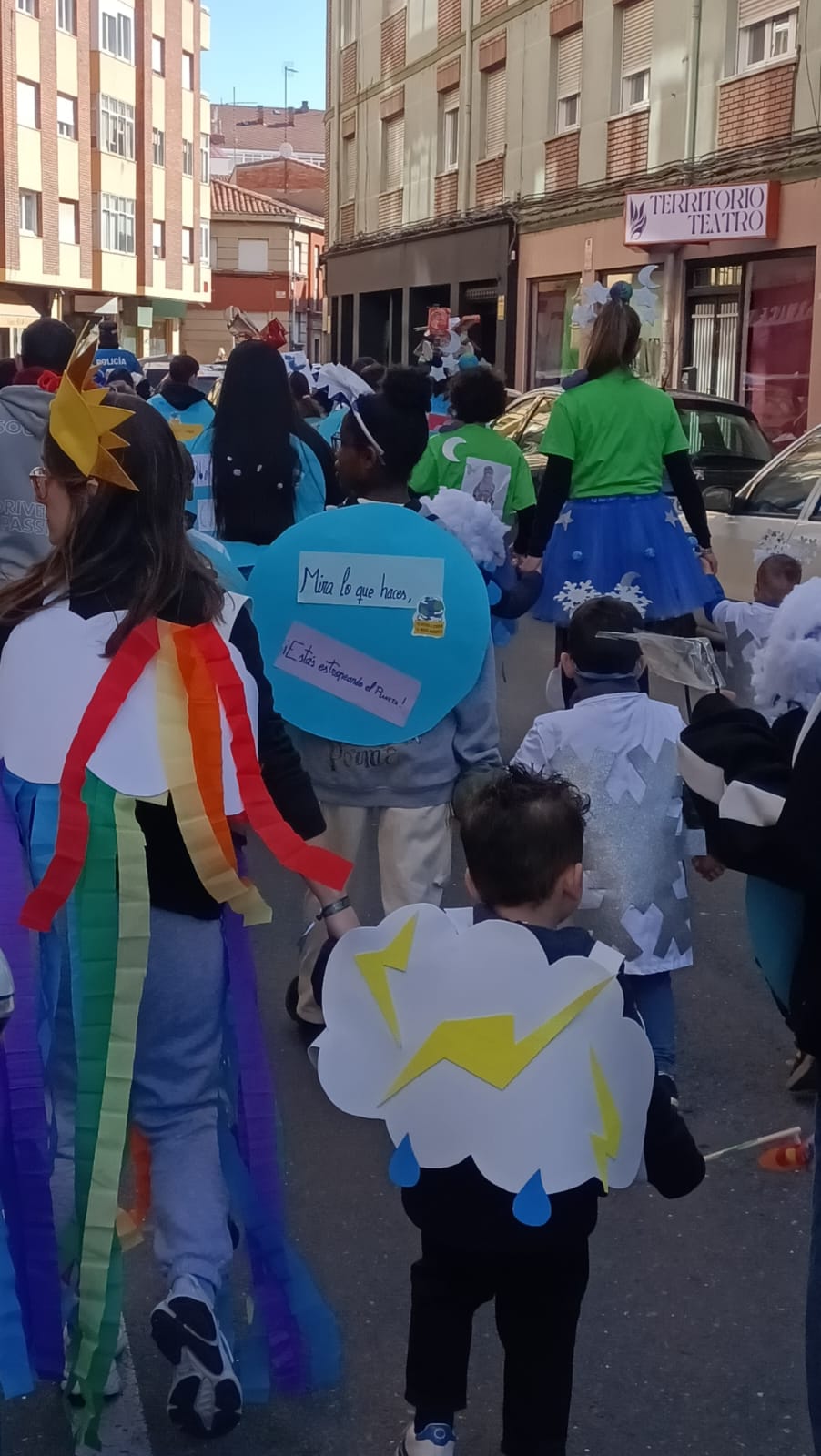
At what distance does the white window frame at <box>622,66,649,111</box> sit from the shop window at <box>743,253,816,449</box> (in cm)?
368

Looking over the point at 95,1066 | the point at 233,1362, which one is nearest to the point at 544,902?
the point at 95,1066

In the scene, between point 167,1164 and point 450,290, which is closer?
point 167,1164

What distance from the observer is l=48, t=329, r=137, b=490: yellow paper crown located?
2.70m

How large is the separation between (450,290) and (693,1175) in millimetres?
28151

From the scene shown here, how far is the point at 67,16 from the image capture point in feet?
162

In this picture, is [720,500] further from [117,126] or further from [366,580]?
[117,126]

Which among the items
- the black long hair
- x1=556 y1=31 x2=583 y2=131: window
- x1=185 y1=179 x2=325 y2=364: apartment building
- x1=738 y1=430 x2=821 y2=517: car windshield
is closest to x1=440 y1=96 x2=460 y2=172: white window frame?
x1=556 y1=31 x2=583 y2=131: window

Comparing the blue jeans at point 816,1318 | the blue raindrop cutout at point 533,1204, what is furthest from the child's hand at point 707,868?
the blue raindrop cutout at point 533,1204

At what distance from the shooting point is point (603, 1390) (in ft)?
10.2

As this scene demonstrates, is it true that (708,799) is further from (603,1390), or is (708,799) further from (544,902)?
(603,1390)

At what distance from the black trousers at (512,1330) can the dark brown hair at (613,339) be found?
14.0 feet

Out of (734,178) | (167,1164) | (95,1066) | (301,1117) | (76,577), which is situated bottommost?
(301,1117)

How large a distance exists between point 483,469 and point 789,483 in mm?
3178

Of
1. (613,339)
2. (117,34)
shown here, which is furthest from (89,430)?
(117,34)
